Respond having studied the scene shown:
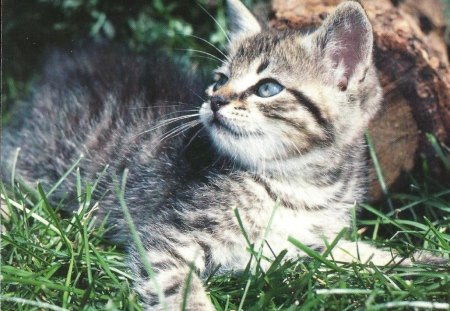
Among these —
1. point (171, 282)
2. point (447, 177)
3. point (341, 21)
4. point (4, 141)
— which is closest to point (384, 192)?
point (447, 177)

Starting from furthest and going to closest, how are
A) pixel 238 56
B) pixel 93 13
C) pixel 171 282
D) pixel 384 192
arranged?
1. pixel 93 13
2. pixel 384 192
3. pixel 238 56
4. pixel 171 282

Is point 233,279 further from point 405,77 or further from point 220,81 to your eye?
point 405,77

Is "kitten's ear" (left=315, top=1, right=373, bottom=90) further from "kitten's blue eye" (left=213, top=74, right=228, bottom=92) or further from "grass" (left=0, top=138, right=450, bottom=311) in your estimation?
"grass" (left=0, top=138, right=450, bottom=311)

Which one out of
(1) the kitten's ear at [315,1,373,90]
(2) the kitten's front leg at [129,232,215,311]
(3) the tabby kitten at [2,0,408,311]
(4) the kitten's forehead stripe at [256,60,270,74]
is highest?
(1) the kitten's ear at [315,1,373,90]

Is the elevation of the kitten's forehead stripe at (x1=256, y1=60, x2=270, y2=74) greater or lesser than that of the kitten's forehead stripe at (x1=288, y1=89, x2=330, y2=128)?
greater

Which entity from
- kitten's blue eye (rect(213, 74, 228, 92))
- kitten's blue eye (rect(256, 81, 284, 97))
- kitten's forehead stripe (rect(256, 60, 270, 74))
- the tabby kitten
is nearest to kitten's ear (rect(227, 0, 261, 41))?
the tabby kitten

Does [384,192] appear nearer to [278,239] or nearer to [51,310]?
[278,239]
